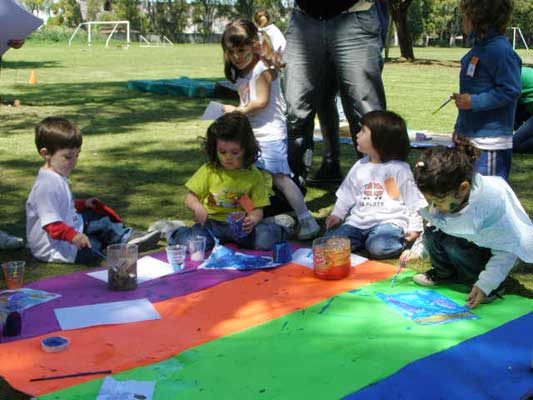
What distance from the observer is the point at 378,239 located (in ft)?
14.0

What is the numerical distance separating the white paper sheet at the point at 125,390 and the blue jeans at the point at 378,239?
1.91m

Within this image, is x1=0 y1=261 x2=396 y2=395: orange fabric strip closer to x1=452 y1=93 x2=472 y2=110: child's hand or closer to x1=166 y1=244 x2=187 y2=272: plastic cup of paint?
x1=166 y1=244 x2=187 y2=272: plastic cup of paint

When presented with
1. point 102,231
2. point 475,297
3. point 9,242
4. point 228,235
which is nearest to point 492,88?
point 475,297

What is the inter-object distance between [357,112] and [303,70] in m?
0.48

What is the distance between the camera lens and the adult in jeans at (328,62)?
4.96 m

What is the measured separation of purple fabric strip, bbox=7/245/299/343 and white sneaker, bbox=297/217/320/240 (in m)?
0.71

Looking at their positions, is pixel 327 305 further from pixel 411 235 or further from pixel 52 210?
pixel 52 210

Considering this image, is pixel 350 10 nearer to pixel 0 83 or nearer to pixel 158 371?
pixel 158 371

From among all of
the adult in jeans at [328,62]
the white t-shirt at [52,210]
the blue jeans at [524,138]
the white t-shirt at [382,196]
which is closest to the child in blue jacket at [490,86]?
the white t-shirt at [382,196]

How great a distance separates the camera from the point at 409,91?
13.8 metres

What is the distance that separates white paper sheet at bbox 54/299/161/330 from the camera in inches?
128

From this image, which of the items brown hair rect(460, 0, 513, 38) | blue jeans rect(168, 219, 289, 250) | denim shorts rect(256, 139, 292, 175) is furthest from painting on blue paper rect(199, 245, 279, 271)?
brown hair rect(460, 0, 513, 38)

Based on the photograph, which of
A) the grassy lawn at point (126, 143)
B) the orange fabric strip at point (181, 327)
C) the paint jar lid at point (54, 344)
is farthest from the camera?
the grassy lawn at point (126, 143)

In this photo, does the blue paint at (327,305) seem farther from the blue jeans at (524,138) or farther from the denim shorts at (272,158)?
the blue jeans at (524,138)
